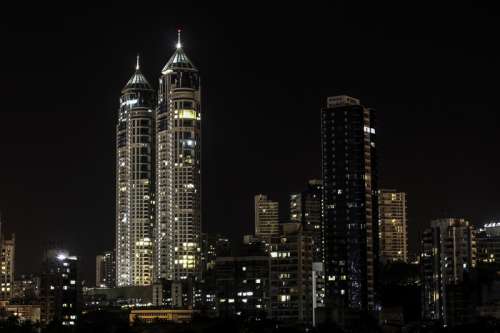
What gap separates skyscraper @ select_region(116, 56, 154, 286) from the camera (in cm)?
17262

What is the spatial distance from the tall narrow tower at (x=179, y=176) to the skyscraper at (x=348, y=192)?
33.1 metres

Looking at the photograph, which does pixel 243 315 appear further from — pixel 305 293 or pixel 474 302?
pixel 474 302

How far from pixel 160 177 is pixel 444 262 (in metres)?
56.3

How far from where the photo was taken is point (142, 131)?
17488 centimetres

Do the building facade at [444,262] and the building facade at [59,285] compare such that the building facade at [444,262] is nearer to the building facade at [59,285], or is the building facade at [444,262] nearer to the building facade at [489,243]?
the building facade at [489,243]

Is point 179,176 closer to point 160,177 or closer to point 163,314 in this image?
point 160,177

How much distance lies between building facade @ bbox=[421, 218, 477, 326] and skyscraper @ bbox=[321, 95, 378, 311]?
9.39 metres

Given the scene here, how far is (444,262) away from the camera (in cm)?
11838

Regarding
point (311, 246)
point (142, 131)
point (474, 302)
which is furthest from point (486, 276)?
point (142, 131)

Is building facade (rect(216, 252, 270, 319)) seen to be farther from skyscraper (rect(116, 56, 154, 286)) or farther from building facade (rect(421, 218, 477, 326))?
skyscraper (rect(116, 56, 154, 286))

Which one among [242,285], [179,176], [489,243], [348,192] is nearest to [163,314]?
[242,285]

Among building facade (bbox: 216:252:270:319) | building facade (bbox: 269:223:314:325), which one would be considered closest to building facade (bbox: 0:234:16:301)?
building facade (bbox: 216:252:270:319)

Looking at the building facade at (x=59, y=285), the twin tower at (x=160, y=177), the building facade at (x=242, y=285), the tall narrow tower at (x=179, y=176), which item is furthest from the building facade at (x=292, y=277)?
the tall narrow tower at (x=179, y=176)

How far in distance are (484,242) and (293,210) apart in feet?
116
